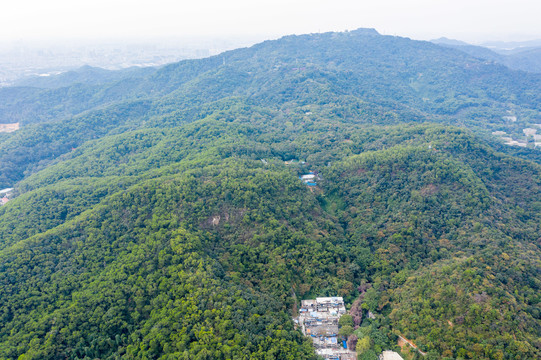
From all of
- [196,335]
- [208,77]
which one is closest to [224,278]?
[196,335]

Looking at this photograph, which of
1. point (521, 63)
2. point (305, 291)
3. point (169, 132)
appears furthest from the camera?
point (521, 63)

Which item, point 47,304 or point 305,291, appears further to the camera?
point 305,291

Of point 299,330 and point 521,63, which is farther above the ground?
point 521,63

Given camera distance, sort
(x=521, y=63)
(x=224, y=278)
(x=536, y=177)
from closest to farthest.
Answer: (x=224, y=278) < (x=536, y=177) < (x=521, y=63)

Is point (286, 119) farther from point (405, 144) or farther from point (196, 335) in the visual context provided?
point (196, 335)

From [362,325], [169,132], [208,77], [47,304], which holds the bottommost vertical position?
[362,325]

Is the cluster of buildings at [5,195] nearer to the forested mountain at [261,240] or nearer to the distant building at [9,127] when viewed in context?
the forested mountain at [261,240]

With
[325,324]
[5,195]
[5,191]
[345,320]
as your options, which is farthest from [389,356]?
[5,191]

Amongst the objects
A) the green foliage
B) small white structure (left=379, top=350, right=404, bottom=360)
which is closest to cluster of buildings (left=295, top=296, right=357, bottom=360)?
the green foliage
